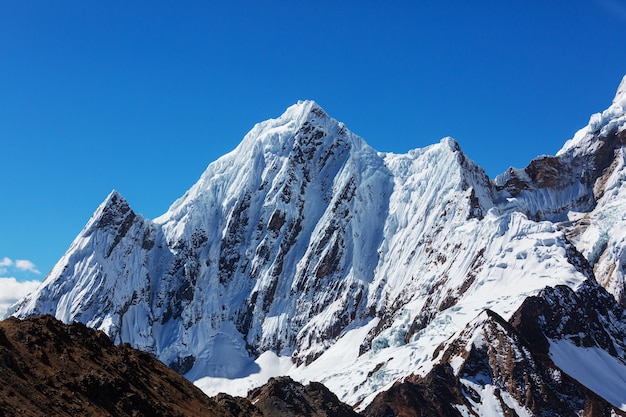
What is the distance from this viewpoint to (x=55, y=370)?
109 m

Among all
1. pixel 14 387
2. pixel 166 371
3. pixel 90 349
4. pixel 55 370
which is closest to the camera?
pixel 14 387

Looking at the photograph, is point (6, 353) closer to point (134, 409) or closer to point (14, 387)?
point (14, 387)

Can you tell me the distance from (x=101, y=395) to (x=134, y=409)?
437cm

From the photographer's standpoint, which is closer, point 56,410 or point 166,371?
point 56,410

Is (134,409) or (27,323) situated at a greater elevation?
(27,323)

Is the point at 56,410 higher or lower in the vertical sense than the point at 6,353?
lower

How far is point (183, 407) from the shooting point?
12431 cm

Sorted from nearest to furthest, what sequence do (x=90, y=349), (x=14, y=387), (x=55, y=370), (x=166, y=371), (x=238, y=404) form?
(x=14, y=387)
(x=55, y=370)
(x=90, y=349)
(x=166, y=371)
(x=238, y=404)

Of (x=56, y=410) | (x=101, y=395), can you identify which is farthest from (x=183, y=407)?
(x=56, y=410)

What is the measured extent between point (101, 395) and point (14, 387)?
37.6 feet

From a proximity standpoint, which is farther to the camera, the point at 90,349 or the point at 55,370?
the point at 90,349

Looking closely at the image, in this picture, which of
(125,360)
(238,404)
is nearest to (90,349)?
(125,360)

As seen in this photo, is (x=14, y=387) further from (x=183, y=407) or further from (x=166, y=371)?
(x=166, y=371)

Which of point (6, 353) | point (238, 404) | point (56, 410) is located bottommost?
point (56, 410)
